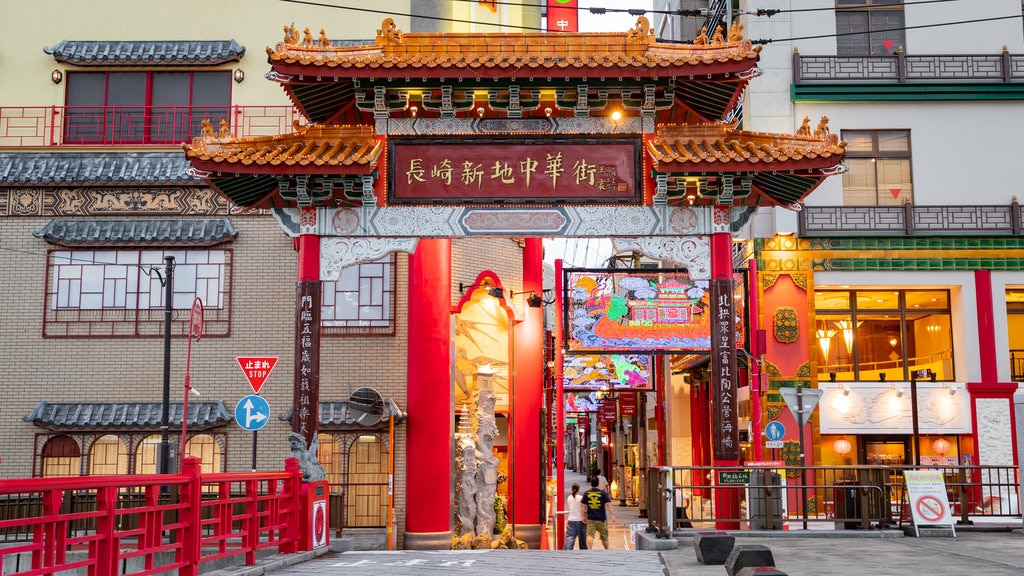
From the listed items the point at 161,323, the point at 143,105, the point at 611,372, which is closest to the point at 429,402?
the point at 161,323

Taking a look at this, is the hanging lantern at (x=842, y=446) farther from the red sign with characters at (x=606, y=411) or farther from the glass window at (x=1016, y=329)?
the red sign with characters at (x=606, y=411)

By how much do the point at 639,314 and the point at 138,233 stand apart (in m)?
11.9

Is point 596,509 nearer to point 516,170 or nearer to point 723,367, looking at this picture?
point 723,367

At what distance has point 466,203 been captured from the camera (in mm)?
19359

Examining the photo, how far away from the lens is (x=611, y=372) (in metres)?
31.7

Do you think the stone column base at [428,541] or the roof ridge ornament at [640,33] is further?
the stone column base at [428,541]

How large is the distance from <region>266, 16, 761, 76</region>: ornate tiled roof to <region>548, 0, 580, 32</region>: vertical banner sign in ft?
26.3

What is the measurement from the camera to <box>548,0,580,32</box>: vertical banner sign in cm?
2808

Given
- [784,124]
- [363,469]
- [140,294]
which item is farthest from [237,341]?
[784,124]

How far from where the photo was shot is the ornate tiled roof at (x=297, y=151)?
18625mm

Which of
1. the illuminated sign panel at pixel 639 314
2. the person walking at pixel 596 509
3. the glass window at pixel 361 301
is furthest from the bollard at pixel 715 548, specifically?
the glass window at pixel 361 301

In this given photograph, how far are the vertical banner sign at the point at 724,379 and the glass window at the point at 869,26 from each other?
1361 cm

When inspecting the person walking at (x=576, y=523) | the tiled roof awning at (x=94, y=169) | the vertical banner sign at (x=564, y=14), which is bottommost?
the person walking at (x=576, y=523)

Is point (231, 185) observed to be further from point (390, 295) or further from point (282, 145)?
point (390, 295)
